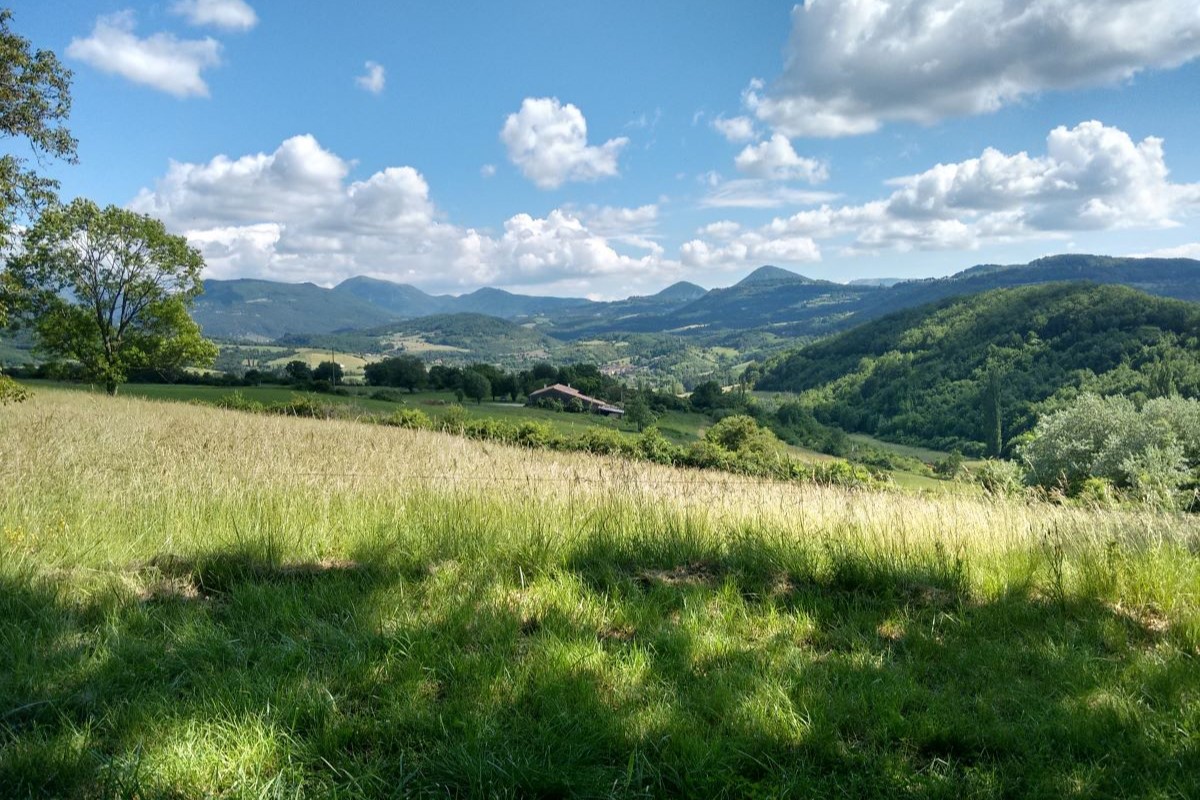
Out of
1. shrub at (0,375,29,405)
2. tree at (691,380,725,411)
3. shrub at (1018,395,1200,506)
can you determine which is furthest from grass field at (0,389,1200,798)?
tree at (691,380,725,411)

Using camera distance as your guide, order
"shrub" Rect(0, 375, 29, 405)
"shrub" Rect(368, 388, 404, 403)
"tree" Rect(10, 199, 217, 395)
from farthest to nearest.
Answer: "shrub" Rect(368, 388, 404, 403) → "tree" Rect(10, 199, 217, 395) → "shrub" Rect(0, 375, 29, 405)

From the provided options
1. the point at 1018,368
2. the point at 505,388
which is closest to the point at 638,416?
the point at 505,388

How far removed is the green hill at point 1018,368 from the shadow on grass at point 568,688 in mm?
130645

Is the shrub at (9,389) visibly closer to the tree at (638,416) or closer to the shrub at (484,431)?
the shrub at (484,431)

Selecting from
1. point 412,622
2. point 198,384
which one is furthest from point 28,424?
point 198,384

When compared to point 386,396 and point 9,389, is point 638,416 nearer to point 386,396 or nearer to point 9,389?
point 386,396

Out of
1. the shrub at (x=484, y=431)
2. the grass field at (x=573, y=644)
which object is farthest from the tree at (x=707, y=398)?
the grass field at (x=573, y=644)

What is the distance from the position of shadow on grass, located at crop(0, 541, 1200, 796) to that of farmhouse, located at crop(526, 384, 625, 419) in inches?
3284

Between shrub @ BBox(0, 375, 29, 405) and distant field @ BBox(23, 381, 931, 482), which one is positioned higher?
shrub @ BBox(0, 375, 29, 405)

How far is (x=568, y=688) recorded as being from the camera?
3375 mm

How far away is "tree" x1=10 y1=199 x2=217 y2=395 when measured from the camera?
34031 mm

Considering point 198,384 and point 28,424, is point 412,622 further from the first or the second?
point 198,384

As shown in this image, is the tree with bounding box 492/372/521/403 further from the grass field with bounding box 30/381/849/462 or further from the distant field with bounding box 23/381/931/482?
the grass field with bounding box 30/381/849/462

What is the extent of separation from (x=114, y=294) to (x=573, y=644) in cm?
4363
